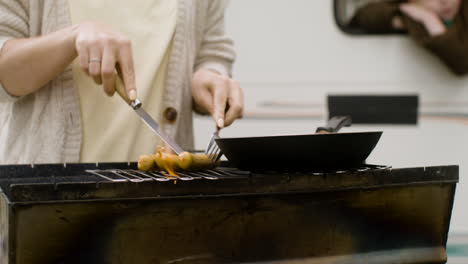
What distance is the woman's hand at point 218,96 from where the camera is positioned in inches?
68.6

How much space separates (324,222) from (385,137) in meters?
1.88

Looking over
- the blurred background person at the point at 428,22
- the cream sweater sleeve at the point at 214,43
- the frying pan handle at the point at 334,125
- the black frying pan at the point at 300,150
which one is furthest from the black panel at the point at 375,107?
the black frying pan at the point at 300,150

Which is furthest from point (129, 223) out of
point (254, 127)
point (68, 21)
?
point (254, 127)

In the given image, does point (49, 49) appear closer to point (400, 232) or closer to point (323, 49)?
point (400, 232)

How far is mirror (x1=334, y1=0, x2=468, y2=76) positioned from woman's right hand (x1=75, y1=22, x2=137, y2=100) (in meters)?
1.86

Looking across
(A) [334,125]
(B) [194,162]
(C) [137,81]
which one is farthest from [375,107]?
(B) [194,162]

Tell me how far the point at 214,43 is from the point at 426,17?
4.78 feet

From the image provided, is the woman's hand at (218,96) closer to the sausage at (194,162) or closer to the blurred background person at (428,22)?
the sausage at (194,162)

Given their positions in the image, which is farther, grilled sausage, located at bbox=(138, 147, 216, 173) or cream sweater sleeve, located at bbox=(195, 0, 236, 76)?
cream sweater sleeve, located at bbox=(195, 0, 236, 76)

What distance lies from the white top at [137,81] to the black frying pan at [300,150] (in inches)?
17.3

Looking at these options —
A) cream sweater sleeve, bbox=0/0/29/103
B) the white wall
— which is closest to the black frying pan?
cream sweater sleeve, bbox=0/0/29/103

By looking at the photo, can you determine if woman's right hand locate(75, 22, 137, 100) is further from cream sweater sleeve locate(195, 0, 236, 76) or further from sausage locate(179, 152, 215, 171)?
cream sweater sleeve locate(195, 0, 236, 76)

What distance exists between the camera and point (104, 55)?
1.44 m

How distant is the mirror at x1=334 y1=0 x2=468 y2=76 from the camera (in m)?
3.09
